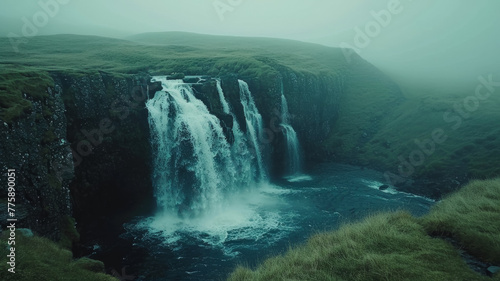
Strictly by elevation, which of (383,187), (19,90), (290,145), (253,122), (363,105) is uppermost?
(363,105)

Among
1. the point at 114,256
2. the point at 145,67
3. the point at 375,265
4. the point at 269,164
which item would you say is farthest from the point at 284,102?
the point at 375,265

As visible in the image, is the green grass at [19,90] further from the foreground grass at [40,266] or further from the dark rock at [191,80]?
the dark rock at [191,80]

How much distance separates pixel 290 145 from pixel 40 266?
117ft

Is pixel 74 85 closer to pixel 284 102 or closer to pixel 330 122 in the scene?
pixel 284 102

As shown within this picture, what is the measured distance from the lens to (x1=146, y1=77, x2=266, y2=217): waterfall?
29.0 metres

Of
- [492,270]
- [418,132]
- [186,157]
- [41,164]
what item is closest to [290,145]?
[186,157]

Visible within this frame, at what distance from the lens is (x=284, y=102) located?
146 feet

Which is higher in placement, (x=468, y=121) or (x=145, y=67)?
(x=145, y=67)

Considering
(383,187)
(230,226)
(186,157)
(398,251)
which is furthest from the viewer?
Result: (383,187)

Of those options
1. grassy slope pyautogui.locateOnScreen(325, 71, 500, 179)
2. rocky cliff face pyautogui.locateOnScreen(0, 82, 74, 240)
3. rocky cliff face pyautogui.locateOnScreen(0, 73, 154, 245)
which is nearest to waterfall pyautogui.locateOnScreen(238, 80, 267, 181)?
rocky cliff face pyautogui.locateOnScreen(0, 73, 154, 245)

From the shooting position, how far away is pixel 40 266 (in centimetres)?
1045

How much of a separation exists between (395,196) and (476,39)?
237 m

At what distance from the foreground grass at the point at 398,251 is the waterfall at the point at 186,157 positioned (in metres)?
17.2

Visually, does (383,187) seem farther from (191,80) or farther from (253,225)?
(191,80)
